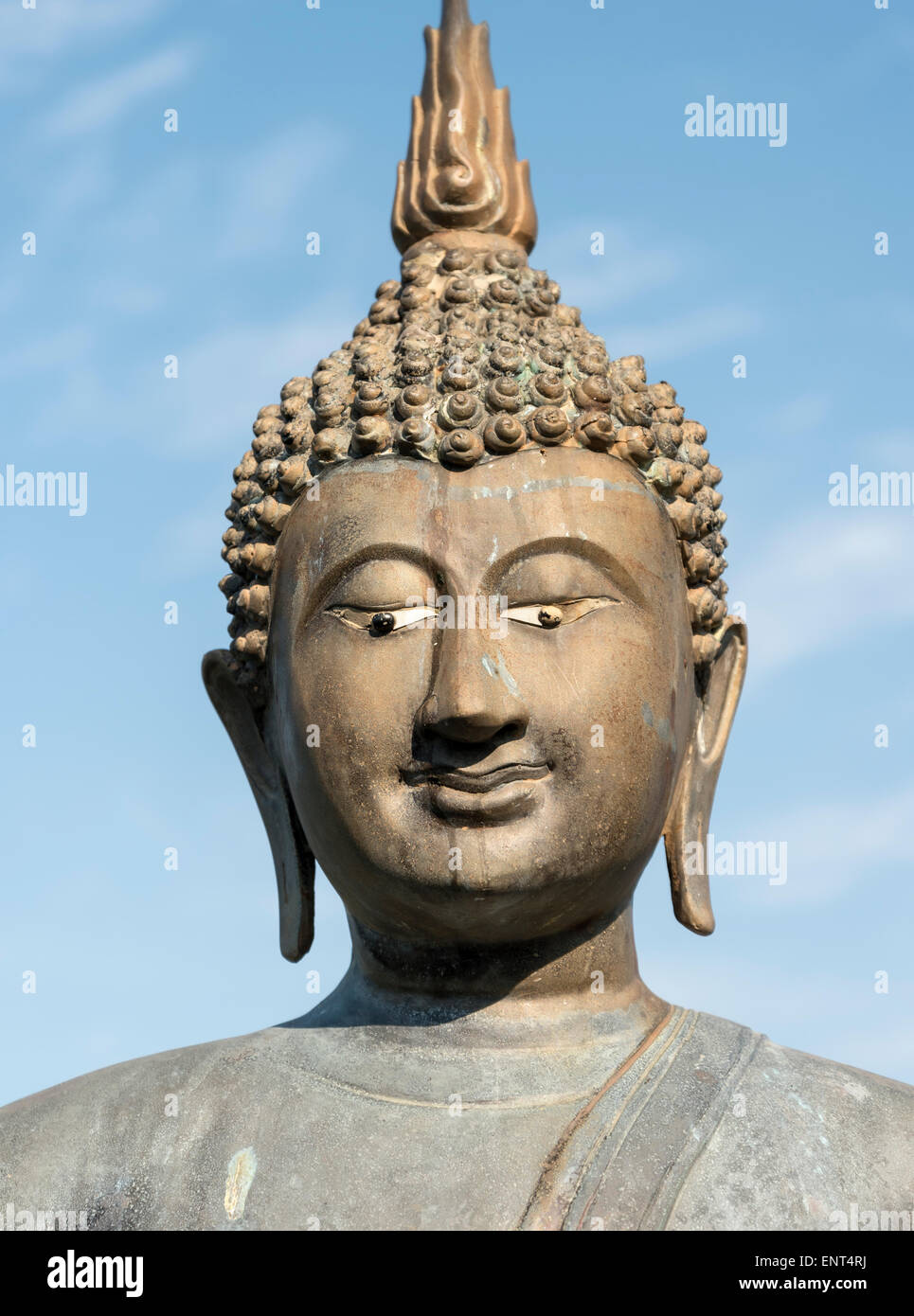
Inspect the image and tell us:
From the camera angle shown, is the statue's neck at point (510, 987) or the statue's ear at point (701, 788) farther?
the statue's ear at point (701, 788)

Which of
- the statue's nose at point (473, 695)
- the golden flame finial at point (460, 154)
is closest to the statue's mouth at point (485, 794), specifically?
the statue's nose at point (473, 695)

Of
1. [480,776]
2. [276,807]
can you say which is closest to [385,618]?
[480,776]

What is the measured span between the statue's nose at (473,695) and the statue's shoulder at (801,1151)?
5.39 feet

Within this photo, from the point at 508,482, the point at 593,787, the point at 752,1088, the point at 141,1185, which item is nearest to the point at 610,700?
the point at 593,787

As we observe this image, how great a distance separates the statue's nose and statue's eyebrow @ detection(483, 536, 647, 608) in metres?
0.26

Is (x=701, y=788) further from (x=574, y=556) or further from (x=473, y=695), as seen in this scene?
(x=473, y=695)

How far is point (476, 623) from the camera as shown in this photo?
8.96 meters

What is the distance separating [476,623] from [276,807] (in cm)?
165

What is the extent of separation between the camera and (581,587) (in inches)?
360

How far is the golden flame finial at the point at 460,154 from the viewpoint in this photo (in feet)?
34.2

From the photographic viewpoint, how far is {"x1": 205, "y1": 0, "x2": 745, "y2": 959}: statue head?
8.91 m

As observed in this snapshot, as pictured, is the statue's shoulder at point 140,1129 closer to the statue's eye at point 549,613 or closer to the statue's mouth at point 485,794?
the statue's mouth at point 485,794

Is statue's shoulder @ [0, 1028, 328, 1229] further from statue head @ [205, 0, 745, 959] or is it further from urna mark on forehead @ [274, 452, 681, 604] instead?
urna mark on forehead @ [274, 452, 681, 604]

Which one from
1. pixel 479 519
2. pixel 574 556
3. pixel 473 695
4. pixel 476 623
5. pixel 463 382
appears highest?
pixel 463 382
